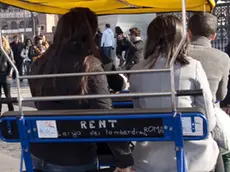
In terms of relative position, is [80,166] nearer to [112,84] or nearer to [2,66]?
[112,84]

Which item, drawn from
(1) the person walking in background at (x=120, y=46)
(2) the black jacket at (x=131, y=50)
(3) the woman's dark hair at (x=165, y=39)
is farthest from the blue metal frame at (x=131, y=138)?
(1) the person walking in background at (x=120, y=46)

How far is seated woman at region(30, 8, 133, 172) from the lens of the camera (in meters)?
3.13

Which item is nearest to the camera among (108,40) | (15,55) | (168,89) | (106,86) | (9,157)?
(106,86)

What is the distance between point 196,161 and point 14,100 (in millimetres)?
1231

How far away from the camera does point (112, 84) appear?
4148mm

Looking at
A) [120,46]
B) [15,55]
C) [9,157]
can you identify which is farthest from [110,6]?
[120,46]

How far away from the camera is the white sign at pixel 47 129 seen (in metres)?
3.05

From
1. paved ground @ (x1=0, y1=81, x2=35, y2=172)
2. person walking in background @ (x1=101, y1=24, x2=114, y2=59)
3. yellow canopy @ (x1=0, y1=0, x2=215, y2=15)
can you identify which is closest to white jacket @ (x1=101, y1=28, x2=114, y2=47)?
person walking in background @ (x1=101, y1=24, x2=114, y2=59)

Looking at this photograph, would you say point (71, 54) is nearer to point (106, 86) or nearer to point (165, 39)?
point (106, 86)

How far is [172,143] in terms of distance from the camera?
321 centimetres

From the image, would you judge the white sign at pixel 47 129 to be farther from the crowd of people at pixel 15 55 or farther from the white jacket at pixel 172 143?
the crowd of people at pixel 15 55

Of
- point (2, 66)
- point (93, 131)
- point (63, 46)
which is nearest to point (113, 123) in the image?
point (93, 131)

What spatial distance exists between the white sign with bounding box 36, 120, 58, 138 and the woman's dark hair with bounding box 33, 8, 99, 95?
247mm

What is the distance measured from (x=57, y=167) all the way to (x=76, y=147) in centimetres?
18
